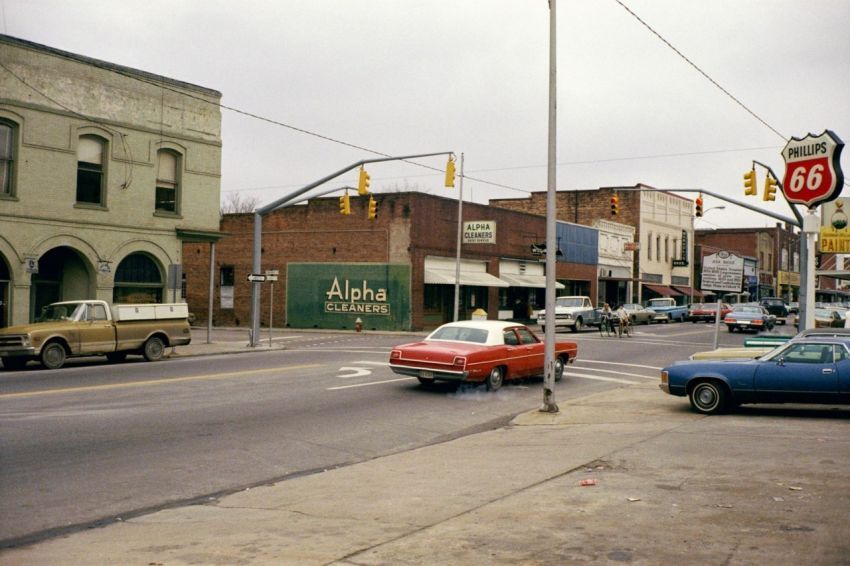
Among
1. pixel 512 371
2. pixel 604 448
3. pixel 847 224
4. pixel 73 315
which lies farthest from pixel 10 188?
pixel 847 224

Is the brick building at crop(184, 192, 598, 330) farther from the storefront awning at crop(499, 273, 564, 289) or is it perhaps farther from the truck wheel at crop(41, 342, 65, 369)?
the truck wheel at crop(41, 342, 65, 369)

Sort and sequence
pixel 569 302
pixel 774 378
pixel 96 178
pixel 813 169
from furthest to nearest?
pixel 569 302 → pixel 96 178 → pixel 813 169 → pixel 774 378

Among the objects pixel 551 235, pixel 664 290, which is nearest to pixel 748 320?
pixel 664 290

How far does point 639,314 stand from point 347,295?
1894cm

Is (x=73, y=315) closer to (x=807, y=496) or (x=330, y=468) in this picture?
(x=330, y=468)

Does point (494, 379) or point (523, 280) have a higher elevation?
point (523, 280)

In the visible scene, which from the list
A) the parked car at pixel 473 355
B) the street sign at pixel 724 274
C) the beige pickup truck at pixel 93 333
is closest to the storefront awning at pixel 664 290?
the street sign at pixel 724 274

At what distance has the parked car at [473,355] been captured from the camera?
16719mm

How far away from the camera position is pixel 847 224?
39094 millimetres

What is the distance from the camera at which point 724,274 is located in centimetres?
2017

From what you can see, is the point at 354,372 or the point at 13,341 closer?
the point at 354,372

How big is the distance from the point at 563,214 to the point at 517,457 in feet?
213

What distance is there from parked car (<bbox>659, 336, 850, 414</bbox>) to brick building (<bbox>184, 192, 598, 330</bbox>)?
31065 mm

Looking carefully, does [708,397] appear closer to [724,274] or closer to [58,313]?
[724,274]
